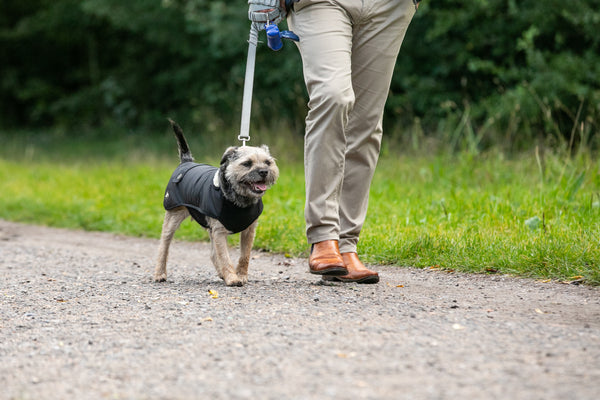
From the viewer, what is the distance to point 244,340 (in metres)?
3.12

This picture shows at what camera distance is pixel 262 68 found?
1669 cm

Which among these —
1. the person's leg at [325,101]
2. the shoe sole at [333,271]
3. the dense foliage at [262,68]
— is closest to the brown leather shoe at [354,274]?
the shoe sole at [333,271]

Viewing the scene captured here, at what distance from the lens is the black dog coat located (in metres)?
4.48

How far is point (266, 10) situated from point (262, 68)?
12.5m

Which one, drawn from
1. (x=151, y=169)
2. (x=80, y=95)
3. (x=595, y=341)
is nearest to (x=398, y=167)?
(x=151, y=169)

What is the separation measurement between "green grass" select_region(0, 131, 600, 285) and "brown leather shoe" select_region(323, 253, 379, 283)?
2.90 feet

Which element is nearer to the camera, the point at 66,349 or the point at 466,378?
the point at 466,378

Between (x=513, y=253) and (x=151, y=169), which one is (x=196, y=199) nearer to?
(x=513, y=253)

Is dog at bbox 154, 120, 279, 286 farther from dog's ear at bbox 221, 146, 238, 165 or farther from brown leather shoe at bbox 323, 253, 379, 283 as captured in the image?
brown leather shoe at bbox 323, 253, 379, 283

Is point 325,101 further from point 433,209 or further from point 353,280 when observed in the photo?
point 433,209

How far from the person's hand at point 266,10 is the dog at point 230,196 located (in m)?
0.80

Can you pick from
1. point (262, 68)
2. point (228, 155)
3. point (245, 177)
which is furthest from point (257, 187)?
point (262, 68)

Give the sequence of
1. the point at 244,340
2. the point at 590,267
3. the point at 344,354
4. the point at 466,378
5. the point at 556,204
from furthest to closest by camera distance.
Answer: the point at 556,204, the point at 590,267, the point at 244,340, the point at 344,354, the point at 466,378

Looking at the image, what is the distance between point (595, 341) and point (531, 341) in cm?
26
